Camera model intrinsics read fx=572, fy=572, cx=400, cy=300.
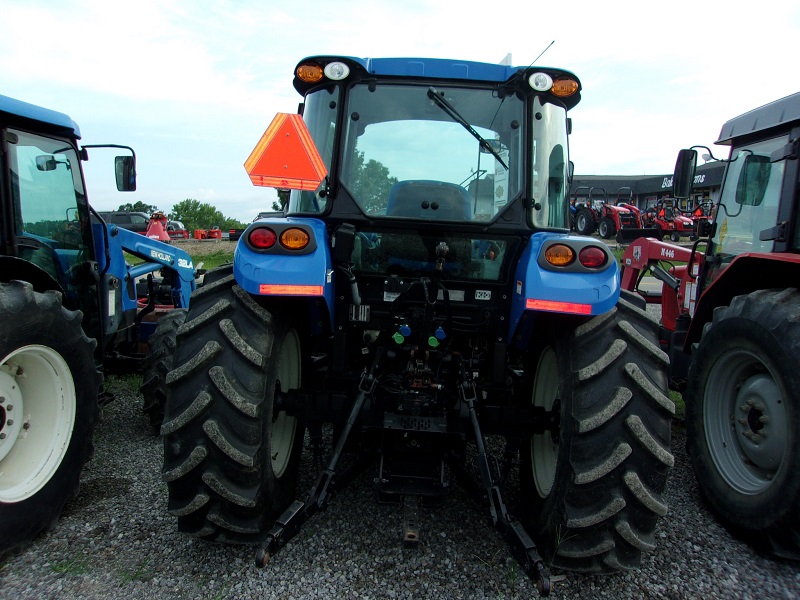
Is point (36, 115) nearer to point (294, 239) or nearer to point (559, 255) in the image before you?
point (294, 239)

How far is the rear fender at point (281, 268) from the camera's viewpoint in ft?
8.30

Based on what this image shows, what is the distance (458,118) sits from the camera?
2.98 meters

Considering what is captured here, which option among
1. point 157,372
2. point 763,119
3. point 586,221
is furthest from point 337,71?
point 586,221

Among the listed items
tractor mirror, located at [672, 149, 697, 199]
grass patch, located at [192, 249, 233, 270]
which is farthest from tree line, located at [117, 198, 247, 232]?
tractor mirror, located at [672, 149, 697, 199]

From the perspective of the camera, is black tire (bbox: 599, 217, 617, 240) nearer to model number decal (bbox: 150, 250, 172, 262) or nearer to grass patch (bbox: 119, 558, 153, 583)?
model number decal (bbox: 150, 250, 172, 262)

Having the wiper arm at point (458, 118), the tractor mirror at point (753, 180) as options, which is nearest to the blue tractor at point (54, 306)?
the wiper arm at point (458, 118)

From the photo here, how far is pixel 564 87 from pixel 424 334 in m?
1.47

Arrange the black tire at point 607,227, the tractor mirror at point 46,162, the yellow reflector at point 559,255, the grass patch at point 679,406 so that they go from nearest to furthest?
the yellow reflector at point 559,255 → the tractor mirror at point 46,162 → the grass patch at point 679,406 → the black tire at point 607,227

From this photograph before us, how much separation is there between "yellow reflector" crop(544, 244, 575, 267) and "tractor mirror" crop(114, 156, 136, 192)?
360cm

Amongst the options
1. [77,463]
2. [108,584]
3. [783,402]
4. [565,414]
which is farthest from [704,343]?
[77,463]

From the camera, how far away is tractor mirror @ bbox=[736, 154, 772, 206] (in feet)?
13.3

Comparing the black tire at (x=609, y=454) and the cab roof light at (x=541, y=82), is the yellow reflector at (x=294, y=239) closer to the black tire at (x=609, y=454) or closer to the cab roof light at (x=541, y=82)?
the black tire at (x=609, y=454)

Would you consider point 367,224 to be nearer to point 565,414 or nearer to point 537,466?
point 565,414

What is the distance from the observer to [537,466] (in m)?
3.05
